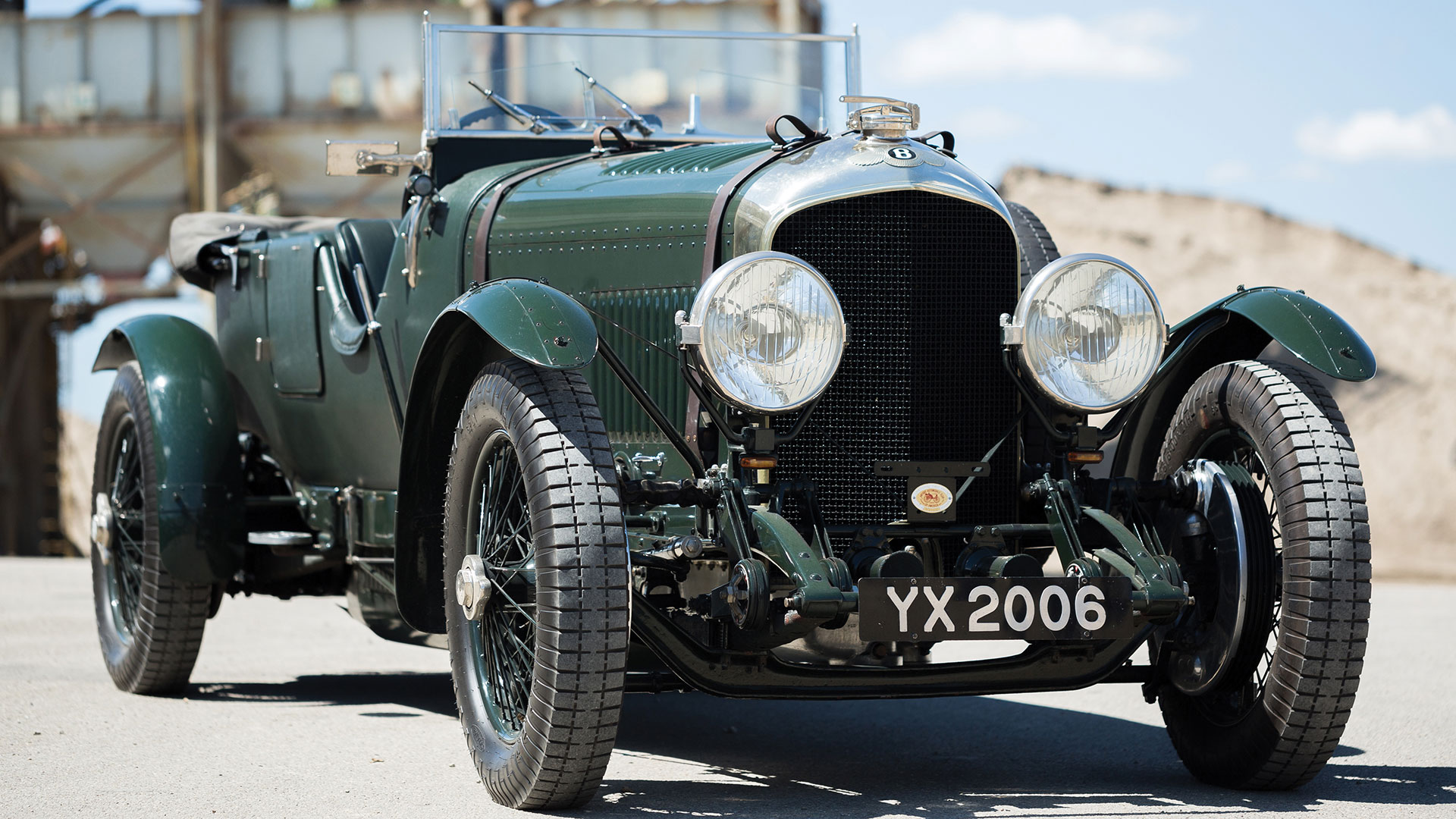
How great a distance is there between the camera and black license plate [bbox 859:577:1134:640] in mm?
3479

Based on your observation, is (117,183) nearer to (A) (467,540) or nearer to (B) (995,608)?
(A) (467,540)

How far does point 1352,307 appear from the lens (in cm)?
2205

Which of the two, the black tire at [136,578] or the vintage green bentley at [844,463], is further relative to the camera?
the black tire at [136,578]

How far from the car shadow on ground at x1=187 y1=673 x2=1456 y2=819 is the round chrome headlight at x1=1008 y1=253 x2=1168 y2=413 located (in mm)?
954

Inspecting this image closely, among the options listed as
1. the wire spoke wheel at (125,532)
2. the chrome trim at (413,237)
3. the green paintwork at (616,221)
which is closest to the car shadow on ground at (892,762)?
the wire spoke wheel at (125,532)

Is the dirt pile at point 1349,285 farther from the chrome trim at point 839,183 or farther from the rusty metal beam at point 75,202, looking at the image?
the chrome trim at point 839,183

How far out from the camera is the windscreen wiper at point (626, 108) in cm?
570

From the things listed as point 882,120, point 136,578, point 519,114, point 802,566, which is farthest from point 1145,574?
point 136,578

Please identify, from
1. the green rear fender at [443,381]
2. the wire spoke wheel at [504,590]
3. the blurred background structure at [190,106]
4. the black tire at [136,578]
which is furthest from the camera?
the blurred background structure at [190,106]

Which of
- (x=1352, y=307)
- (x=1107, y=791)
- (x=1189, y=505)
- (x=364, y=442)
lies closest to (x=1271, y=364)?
(x=1189, y=505)

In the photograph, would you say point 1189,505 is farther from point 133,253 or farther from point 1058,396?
point 133,253

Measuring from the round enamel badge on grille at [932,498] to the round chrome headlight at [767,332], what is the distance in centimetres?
40

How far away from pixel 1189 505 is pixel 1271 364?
42 cm

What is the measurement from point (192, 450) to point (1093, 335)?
3127mm
